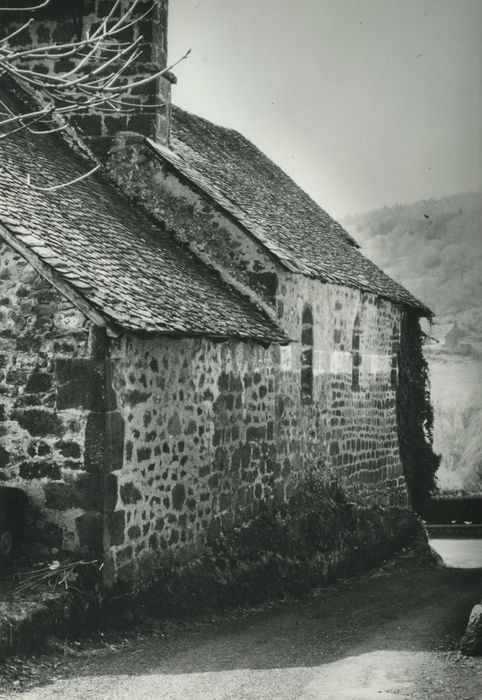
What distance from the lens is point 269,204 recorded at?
17.2 metres

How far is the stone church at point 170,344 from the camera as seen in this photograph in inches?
374

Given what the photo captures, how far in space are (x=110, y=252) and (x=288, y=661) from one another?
536 centimetres

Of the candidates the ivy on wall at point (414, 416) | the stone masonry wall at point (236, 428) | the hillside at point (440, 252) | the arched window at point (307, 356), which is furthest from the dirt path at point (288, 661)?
the hillside at point (440, 252)

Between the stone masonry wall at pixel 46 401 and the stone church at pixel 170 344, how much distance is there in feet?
0.07

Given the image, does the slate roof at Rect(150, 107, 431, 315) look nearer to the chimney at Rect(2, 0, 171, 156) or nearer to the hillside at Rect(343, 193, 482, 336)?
the chimney at Rect(2, 0, 171, 156)

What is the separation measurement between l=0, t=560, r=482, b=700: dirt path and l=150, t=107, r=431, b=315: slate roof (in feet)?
17.8

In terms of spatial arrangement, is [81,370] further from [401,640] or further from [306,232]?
[306,232]

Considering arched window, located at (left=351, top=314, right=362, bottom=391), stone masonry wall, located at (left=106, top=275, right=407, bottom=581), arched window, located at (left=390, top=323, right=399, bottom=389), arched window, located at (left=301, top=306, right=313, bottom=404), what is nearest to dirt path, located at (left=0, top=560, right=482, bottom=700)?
stone masonry wall, located at (left=106, top=275, right=407, bottom=581)

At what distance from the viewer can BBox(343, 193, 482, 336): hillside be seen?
66.2 metres

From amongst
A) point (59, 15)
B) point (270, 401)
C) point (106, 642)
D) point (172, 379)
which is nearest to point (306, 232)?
point (270, 401)

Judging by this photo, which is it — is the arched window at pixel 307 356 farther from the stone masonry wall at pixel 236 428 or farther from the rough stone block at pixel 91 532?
the rough stone block at pixel 91 532

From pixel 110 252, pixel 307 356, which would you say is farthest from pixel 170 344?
pixel 307 356

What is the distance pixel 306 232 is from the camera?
17672 mm

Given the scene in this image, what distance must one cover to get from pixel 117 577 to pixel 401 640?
333 centimetres
